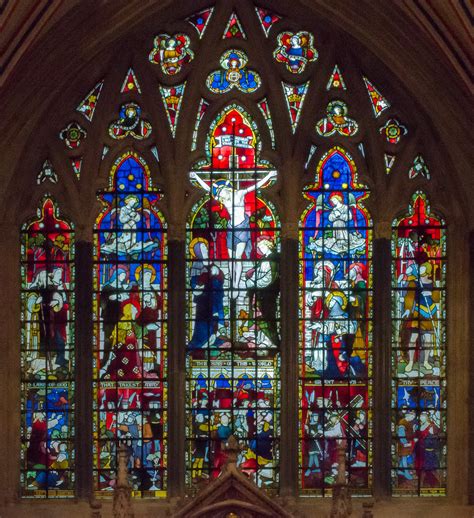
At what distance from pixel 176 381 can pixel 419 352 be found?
3.20 m

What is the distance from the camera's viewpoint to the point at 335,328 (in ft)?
96.0

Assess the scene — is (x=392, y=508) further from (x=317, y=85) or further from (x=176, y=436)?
(x=317, y=85)

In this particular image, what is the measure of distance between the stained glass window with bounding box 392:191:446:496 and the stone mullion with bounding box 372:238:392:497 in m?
0.15

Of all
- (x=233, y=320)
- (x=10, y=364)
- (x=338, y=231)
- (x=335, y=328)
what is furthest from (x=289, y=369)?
(x=10, y=364)

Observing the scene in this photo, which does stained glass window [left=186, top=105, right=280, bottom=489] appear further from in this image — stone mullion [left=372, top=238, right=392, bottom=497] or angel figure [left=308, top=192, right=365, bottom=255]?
stone mullion [left=372, top=238, right=392, bottom=497]

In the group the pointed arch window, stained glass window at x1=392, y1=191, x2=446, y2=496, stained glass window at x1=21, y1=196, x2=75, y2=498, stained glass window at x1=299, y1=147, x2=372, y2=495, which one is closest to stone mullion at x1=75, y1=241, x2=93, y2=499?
the pointed arch window

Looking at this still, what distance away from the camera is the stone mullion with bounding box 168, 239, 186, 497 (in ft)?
94.9

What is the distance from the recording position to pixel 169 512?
93.0ft

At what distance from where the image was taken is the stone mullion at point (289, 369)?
28.9m

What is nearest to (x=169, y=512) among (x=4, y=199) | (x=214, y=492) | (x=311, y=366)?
(x=214, y=492)

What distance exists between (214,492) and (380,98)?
5.73 m

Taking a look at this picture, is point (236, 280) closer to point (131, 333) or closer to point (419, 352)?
point (131, 333)

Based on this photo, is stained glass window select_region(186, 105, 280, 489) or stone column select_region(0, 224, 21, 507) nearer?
stone column select_region(0, 224, 21, 507)

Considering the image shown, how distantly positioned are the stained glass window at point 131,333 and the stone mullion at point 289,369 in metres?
1.56
